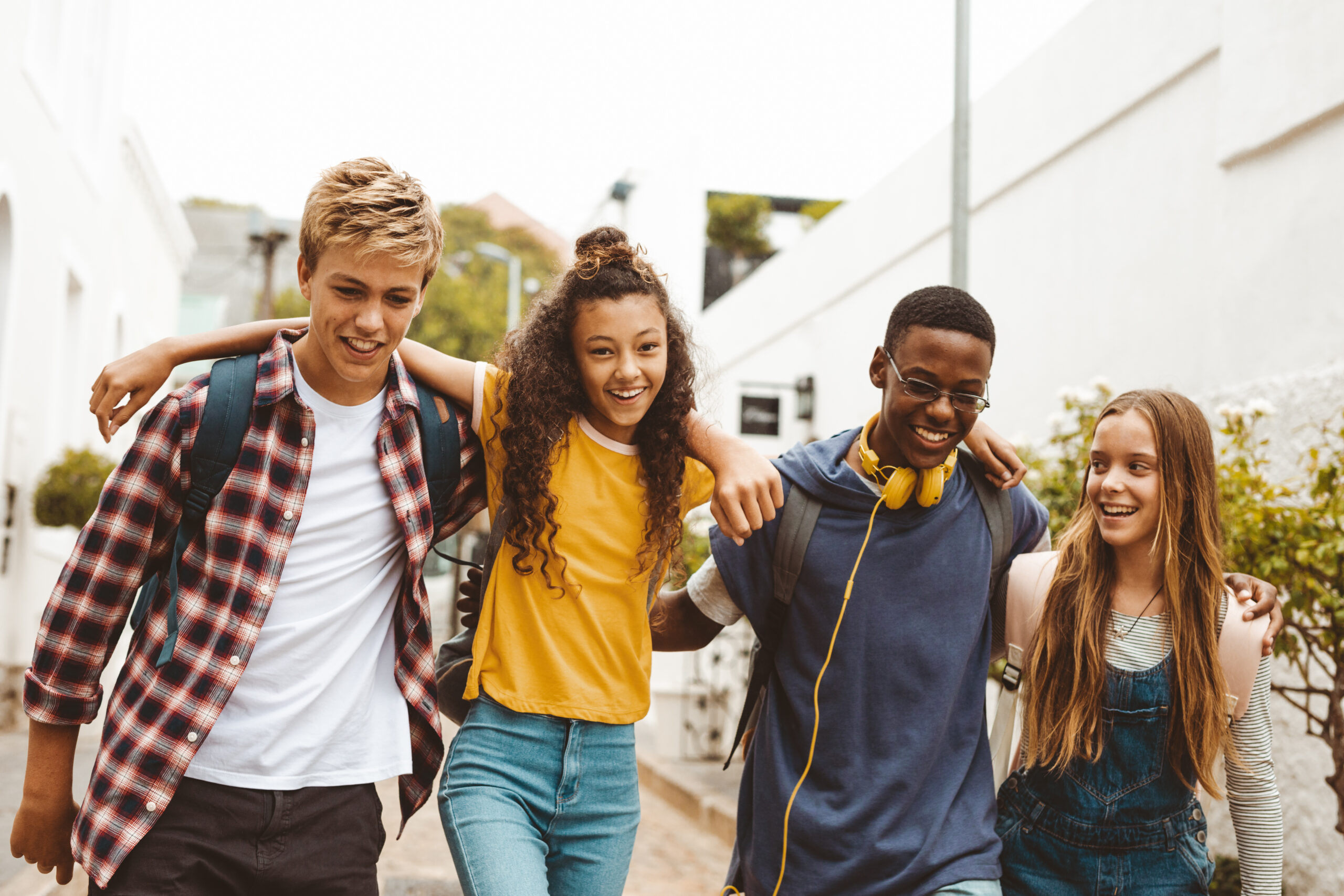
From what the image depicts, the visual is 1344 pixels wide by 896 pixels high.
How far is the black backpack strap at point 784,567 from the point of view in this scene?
2959mm

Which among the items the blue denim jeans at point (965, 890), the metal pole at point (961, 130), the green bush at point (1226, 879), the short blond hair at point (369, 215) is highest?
the metal pole at point (961, 130)

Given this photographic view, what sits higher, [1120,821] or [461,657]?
[461,657]

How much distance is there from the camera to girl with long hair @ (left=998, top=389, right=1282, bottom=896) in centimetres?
275

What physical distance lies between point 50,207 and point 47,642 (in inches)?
396

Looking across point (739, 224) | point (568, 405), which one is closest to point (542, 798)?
point (568, 405)

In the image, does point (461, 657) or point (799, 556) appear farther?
point (799, 556)

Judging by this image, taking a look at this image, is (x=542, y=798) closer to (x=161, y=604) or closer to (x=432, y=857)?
(x=161, y=604)

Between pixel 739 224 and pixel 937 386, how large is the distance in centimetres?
1877

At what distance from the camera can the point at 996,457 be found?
10.1 feet

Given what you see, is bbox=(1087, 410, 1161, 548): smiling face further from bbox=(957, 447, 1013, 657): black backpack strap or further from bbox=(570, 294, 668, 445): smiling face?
bbox=(570, 294, 668, 445): smiling face

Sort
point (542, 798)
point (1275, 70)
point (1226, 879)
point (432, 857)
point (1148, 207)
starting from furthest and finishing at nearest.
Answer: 1. point (1148, 207)
2. point (432, 857)
3. point (1275, 70)
4. point (1226, 879)
5. point (542, 798)

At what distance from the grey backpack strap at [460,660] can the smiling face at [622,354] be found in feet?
1.16

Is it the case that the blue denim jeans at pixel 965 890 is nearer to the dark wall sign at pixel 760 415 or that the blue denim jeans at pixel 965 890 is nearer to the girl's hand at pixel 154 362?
the girl's hand at pixel 154 362

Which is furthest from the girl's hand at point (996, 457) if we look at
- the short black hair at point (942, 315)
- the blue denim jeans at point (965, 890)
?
the blue denim jeans at point (965, 890)
